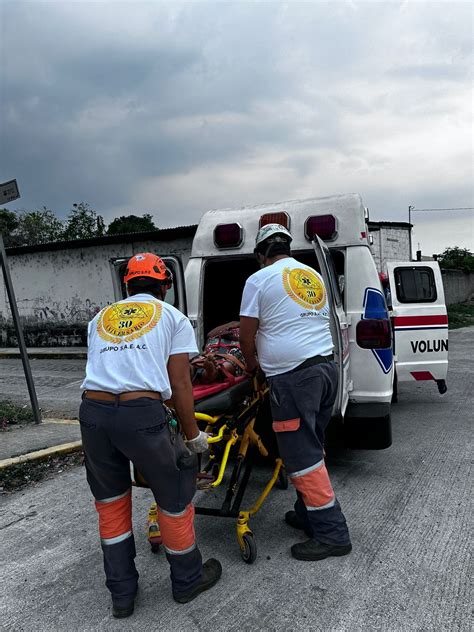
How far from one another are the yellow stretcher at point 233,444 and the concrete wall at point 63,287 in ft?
33.2

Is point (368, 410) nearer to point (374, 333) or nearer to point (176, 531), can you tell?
point (374, 333)

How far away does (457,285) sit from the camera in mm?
28797

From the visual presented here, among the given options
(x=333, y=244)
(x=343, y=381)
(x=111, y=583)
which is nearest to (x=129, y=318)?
(x=111, y=583)

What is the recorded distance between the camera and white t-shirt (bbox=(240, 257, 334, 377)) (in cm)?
306

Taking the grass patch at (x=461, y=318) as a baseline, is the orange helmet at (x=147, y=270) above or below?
above

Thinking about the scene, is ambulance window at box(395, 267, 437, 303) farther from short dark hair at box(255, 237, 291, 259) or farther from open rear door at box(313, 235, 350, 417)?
short dark hair at box(255, 237, 291, 259)

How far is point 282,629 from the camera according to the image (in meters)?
2.32

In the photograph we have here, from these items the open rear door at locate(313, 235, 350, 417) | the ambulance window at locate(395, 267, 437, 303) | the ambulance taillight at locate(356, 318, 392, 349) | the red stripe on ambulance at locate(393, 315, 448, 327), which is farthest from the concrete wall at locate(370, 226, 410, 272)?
the open rear door at locate(313, 235, 350, 417)

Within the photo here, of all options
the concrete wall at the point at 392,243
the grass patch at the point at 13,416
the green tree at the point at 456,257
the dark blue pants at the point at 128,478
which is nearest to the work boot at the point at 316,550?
the dark blue pants at the point at 128,478

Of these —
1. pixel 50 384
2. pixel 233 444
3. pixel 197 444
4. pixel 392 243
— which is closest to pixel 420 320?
pixel 233 444

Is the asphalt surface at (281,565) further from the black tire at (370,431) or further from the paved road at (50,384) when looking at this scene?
the paved road at (50,384)

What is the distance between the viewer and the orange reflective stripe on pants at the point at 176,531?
2527mm

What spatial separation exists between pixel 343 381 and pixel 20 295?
14012 mm

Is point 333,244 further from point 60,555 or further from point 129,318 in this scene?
point 60,555
